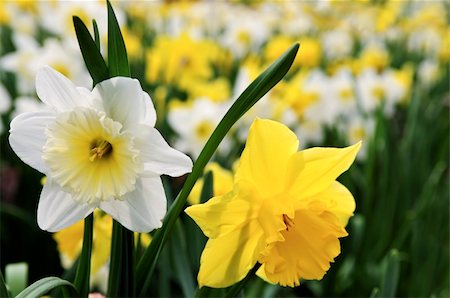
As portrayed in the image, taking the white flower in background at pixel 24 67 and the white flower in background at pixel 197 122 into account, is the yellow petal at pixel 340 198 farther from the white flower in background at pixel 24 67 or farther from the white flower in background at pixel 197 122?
the white flower in background at pixel 24 67

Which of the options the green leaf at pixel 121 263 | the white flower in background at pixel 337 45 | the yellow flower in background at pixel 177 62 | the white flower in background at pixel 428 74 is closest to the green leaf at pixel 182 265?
the green leaf at pixel 121 263

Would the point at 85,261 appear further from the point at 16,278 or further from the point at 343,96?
the point at 343,96

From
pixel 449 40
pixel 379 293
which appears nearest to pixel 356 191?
pixel 379 293

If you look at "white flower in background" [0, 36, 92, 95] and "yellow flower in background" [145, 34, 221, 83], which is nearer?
"white flower in background" [0, 36, 92, 95]

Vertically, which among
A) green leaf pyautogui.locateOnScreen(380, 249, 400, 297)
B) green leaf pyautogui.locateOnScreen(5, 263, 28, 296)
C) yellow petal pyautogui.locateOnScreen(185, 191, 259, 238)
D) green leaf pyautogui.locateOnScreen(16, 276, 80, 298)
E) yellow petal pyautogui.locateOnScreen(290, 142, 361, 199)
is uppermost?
yellow petal pyautogui.locateOnScreen(290, 142, 361, 199)

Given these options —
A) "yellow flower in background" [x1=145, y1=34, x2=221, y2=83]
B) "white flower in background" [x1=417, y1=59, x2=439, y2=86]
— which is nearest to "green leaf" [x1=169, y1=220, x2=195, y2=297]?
"yellow flower in background" [x1=145, y1=34, x2=221, y2=83]

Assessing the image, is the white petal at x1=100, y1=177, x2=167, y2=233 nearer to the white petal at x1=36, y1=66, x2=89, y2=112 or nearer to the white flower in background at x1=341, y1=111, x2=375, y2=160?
the white petal at x1=36, y1=66, x2=89, y2=112

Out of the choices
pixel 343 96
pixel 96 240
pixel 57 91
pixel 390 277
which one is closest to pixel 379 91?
pixel 343 96
